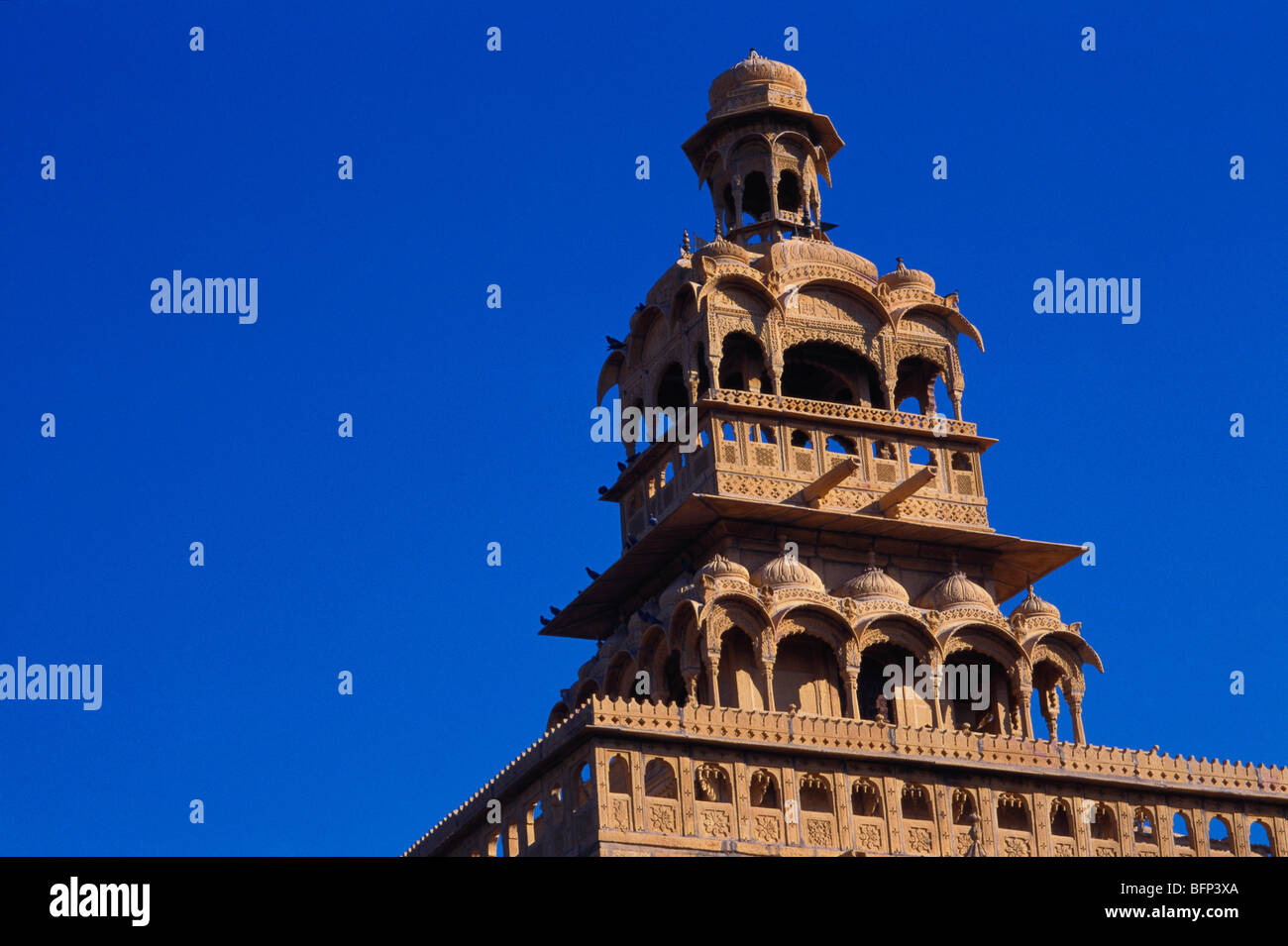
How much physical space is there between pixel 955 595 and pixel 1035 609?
1.83 m

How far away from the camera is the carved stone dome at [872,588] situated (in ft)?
174

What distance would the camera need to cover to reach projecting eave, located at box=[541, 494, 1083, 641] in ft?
177

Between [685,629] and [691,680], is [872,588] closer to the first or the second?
[685,629]

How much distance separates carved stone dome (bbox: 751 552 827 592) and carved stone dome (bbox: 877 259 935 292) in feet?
28.0

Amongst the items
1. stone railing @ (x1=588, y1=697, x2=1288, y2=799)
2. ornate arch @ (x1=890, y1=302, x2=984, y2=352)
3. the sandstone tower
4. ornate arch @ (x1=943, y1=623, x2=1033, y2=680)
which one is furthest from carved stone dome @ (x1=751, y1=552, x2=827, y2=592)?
ornate arch @ (x1=890, y1=302, x2=984, y2=352)

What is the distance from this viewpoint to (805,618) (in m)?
52.2

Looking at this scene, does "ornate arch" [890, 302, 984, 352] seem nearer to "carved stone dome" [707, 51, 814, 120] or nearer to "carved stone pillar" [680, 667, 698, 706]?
"carved stone dome" [707, 51, 814, 120]

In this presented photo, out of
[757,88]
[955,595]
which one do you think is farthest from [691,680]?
[757,88]

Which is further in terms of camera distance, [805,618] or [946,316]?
[946,316]

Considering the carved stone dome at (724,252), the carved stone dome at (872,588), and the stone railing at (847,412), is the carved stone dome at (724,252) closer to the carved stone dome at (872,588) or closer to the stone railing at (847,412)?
the stone railing at (847,412)

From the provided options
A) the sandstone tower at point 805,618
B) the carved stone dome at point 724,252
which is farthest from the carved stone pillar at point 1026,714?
the carved stone dome at point 724,252

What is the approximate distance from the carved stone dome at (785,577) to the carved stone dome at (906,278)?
28.0 ft

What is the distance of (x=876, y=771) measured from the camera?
160ft
